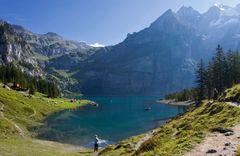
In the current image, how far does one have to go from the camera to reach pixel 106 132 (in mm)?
113688

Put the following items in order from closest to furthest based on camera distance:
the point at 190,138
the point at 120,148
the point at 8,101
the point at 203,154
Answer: the point at 203,154 → the point at 190,138 → the point at 120,148 → the point at 8,101

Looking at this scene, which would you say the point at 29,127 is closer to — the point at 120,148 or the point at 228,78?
the point at 120,148

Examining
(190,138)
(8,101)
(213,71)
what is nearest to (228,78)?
(213,71)

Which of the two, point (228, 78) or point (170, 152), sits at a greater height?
point (228, 78)

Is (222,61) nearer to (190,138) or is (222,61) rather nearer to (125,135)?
(125,135)

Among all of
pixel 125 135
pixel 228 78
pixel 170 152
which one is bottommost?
pixel 125 135

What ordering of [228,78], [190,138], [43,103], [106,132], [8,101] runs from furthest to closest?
1. [43,103]
2. [228,78]
3. [8,101]
4. [106,132]
5. [190,138]

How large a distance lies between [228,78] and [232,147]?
5111 inches

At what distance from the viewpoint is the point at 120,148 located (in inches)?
2199

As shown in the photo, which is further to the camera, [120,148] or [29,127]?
[29,127]

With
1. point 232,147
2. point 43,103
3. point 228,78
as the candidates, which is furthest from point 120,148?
point 43,103

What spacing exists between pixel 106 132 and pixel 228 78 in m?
68.0

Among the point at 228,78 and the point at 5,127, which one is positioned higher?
the point at 228,78

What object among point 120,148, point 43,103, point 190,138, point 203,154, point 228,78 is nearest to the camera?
point 203,154
